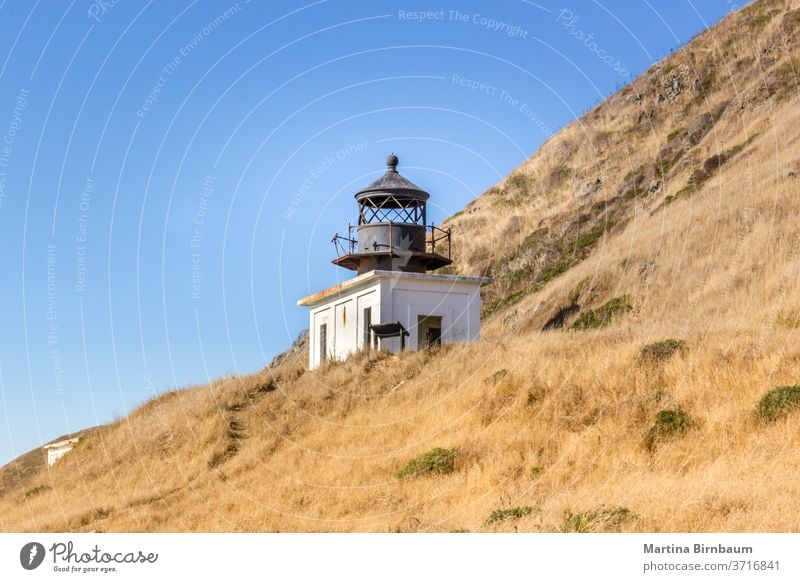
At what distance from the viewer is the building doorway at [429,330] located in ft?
89.5

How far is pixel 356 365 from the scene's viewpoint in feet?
86.1

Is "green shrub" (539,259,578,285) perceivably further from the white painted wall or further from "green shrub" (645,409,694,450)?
"green shrub" (645,409,694,450)

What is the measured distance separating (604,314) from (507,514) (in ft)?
61.9

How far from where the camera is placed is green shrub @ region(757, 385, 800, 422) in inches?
582

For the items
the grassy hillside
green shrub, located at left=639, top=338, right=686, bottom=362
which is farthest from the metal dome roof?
A: green shrub, located at left=639, top=338, right=686, bottom=362

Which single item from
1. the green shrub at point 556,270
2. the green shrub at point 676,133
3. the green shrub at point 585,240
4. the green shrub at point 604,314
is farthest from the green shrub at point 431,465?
the green shrub at point 676,133

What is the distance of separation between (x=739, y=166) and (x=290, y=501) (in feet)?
90.0

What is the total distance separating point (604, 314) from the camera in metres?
31.6

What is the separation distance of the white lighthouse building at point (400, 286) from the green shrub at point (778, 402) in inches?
487

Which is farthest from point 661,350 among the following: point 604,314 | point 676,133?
point 676,133

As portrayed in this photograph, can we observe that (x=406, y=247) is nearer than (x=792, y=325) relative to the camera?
No

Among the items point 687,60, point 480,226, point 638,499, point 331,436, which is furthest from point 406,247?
point 687,60

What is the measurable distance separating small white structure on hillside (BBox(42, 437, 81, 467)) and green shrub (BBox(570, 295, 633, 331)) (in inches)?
631
